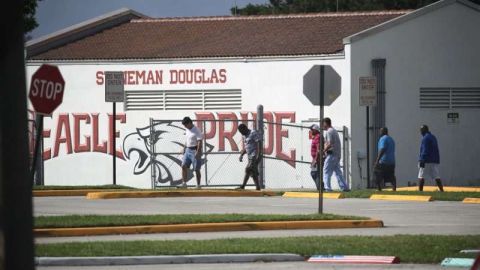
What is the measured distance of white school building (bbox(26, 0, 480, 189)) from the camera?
36.2 meters

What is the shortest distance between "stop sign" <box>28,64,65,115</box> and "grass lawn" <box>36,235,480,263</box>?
332cm

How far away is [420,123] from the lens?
3738 cm

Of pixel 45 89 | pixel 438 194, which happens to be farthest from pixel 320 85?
pixel 438 194

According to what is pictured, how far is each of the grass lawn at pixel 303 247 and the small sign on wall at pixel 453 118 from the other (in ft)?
70.8

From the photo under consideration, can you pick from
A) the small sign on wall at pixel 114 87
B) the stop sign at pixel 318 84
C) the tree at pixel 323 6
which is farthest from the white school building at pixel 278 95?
the tree at pixel 323 6

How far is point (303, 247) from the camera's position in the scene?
15.0m

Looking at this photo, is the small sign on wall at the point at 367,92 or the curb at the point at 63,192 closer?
the curb at the point at 63,192

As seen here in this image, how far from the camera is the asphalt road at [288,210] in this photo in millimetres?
18016

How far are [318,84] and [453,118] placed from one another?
1816cm

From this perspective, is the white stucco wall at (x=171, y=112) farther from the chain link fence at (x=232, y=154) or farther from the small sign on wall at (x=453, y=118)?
the small sign on wall at (x=453, y=118)

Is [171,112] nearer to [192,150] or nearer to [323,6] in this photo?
[192,150]

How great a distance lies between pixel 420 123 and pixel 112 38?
1222 centimetres

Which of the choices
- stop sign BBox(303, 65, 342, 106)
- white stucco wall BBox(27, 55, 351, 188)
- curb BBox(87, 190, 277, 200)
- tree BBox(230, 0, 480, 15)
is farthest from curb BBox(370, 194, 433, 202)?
tree BBox(230, 0, 480, 15)

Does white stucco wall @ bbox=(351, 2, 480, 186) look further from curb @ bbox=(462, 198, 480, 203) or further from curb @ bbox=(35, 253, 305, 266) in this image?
curb @ bbox=(35, 253, 305, 266)
